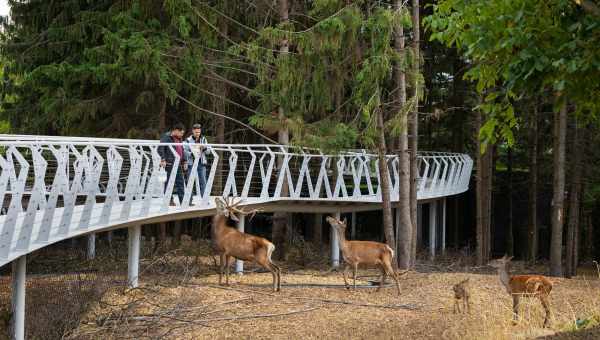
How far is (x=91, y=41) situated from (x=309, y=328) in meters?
14.5

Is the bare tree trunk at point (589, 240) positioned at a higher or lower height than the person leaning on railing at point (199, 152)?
lower

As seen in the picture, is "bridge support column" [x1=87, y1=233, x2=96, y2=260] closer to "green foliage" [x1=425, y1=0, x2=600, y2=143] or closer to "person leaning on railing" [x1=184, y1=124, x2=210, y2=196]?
"person leaning on railing" [x1=184, y1=124, x2=210, y2=196]

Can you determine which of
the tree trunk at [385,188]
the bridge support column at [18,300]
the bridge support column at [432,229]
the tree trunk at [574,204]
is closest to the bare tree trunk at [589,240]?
the bridge support column at [432,229]

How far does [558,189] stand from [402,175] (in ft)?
14.8

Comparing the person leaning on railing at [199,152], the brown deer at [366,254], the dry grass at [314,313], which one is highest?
the person leaning on railing at [199,152]

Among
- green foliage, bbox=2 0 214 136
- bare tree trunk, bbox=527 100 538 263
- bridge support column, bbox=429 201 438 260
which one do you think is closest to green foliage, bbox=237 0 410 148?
green foliage, bbox=2 0 214 136

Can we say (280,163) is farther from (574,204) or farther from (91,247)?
(574,204)

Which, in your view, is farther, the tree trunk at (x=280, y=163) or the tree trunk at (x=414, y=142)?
the tree trunk at (x=280, y=163)

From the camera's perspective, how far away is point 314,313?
46.3 feet

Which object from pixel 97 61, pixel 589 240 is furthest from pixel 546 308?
pixel 589 240

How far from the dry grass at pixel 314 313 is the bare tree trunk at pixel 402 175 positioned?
8.18ft

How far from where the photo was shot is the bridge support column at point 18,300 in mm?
10703

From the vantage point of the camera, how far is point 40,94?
2620 centimetres

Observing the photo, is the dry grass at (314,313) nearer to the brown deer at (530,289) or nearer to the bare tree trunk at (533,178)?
the brown deer at (530,289)
